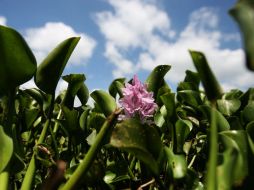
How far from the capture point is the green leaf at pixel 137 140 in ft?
2.48

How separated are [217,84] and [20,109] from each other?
1239mm

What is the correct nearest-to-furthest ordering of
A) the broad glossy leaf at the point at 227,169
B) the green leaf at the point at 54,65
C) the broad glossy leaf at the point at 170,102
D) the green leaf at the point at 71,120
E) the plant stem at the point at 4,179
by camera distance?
the broad glossy leaf at the point at 227,169 → the plant stem at the point at 4,179 → the green leaf at the point at 54,65 → the broad glossy leaf at the point at 170,102 → the green leaf at the point at 71,120

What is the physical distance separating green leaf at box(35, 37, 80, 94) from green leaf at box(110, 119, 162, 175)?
1.01 ft

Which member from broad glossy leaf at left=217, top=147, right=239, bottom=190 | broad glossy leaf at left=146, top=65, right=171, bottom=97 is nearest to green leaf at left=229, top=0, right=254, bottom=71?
broad glossy leaf at left=217, top=147, right=239, bottom=190

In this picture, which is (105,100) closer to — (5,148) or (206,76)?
(5,148)

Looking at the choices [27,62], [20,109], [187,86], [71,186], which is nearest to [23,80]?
[27,62]

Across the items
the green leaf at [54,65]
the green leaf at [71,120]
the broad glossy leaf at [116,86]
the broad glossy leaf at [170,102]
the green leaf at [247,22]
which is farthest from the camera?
the broad glossy leaf at [116,86]

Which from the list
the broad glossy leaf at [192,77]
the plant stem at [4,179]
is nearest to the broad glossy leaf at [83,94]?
the broad glossy leaf at [192,77]

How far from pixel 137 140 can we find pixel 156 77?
733 millimetres

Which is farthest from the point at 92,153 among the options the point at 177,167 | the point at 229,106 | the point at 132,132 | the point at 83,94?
the point at 83,94

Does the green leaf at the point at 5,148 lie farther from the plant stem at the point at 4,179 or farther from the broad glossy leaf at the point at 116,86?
the broad glossy leaf at the point at 116,86

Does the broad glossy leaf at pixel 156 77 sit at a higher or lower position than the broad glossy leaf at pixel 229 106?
higher

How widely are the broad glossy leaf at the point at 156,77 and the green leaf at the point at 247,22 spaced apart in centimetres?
87

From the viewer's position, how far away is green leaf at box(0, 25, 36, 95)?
2.89 feet
